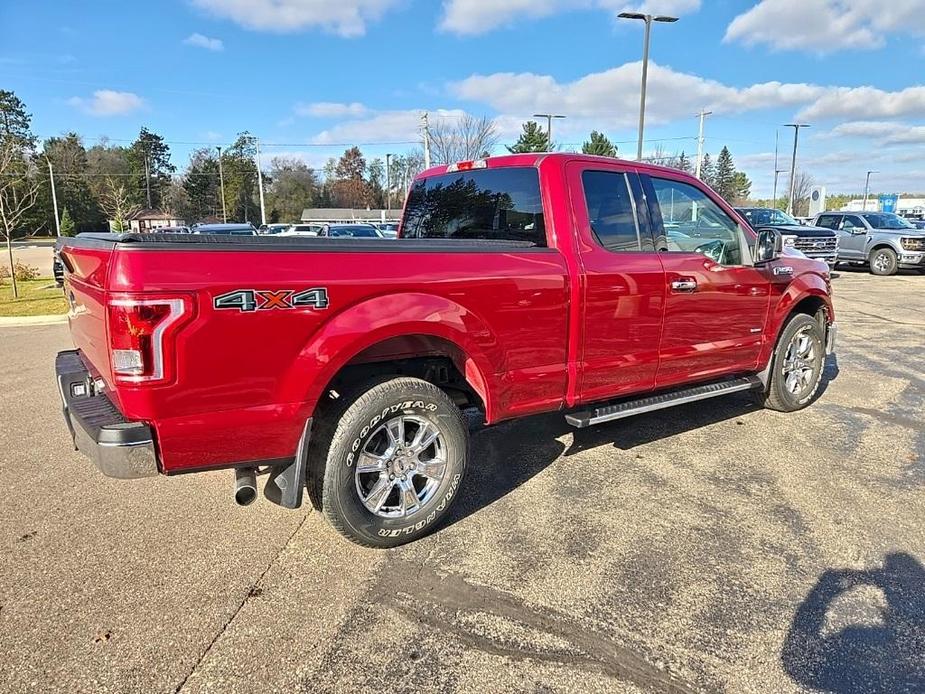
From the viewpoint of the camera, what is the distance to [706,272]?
4.29 metres

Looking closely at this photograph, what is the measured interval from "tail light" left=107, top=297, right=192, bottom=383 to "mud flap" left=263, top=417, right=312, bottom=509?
2.22 ft

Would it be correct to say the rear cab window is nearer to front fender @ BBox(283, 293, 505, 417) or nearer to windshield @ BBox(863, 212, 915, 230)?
front fender @ BBox(283, 293, 505, 417)

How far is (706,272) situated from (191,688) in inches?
152

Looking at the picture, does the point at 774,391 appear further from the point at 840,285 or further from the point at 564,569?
the point at 840,285

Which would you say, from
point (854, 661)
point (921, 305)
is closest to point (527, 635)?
point (854, 661)

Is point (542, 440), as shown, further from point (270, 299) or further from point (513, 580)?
point (270, 299)

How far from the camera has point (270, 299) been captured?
2543mm

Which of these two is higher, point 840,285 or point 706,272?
point 706,272

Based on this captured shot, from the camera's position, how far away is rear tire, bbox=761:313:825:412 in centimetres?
Answer: 518

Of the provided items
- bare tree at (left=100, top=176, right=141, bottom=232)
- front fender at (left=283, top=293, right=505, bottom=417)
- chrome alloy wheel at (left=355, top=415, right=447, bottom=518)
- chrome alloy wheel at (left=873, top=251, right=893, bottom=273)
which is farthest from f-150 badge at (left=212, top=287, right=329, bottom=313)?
chrome alloy wheel at (left=873, top=251, right=893, bottom=273)

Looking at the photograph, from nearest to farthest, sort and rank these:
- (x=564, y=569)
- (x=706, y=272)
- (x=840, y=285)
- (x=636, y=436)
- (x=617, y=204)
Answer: (x=564, y=569) < (x=617, y=204) < (x=706, y=272) < (x=636, y=436) < (x=840, y=285)

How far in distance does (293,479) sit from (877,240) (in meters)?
21.5

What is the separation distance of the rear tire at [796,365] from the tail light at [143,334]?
4687mm

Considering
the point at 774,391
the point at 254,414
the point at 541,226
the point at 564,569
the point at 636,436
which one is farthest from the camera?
the point at 774,391
